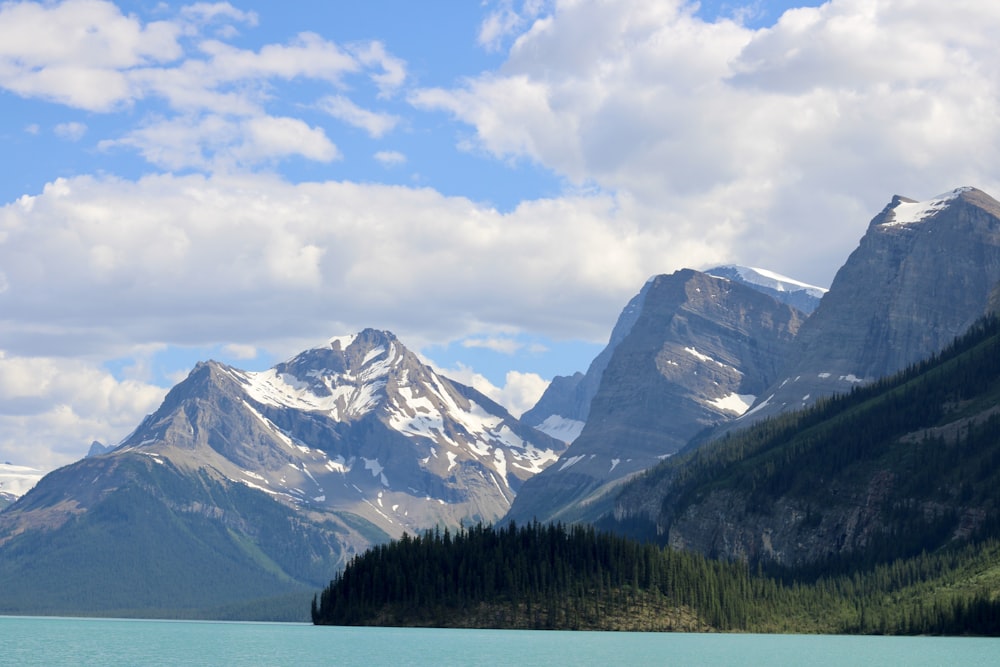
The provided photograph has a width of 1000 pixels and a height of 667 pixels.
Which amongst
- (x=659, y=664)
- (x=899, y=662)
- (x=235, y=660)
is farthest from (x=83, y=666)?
(x=899, y=662)

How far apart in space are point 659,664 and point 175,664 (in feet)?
218

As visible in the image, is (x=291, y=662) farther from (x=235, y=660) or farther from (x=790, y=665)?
(x=790, y=665)

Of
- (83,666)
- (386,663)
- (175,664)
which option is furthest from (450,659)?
Result: (83,666)

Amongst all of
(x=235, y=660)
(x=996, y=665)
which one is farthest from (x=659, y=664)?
(x=235, y=660)

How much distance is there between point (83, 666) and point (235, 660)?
2458 cm

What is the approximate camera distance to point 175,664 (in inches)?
7136

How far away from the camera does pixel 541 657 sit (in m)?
196

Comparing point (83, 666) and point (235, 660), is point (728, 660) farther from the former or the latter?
point (83, 666)

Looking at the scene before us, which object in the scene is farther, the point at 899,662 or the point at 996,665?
the point at 899,662

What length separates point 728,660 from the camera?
197875 mm

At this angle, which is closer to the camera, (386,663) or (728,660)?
(386,663)

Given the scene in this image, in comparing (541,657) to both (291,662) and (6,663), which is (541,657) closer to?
(291,662)

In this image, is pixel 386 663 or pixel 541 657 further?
pixel 541 657

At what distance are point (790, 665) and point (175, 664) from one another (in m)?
85.9
